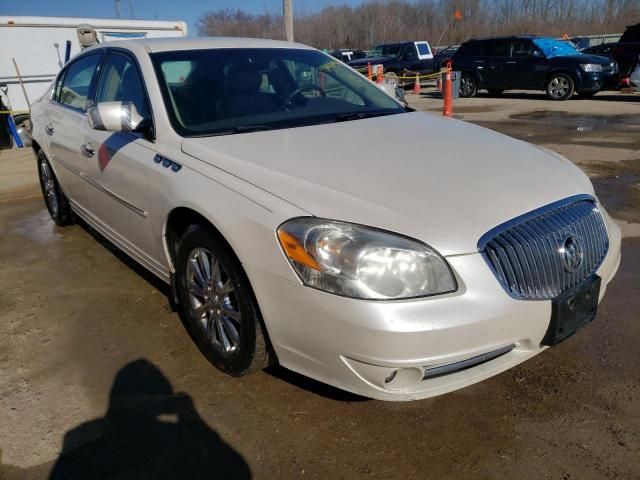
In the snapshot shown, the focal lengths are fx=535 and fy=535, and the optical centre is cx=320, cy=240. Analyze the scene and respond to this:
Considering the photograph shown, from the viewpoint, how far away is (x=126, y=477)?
2143 mm

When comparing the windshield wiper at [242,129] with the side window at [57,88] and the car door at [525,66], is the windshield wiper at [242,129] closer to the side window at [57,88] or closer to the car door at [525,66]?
the side window at [57,88]

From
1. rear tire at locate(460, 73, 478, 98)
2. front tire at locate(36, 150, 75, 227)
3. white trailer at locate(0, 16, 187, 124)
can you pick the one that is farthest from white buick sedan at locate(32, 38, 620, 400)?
rear tire at locate(460, 73, 478, 98)

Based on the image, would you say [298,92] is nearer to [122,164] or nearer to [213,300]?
[122,164]

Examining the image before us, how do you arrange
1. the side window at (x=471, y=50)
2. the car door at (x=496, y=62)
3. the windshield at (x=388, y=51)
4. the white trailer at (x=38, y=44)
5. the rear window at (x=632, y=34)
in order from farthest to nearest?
1. the windshield at (x=388, y=51)
2. the side window at (x=471, y=50)
3. the rear window at (x=632, y=34)
4. the car door at (x=496, y=62)
5. the white trailer at (x=38, y=44)

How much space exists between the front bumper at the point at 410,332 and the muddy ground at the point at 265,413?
33cm

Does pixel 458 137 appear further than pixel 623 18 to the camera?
No

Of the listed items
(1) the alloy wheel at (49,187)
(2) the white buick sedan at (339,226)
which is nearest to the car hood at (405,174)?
(2) the white buick sedan at (339,226)

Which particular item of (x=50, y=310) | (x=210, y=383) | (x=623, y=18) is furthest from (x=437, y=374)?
(x=623, y=18)

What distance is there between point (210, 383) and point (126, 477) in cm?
65

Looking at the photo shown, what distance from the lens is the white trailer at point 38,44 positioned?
11.7 metres

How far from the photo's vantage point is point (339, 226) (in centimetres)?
206

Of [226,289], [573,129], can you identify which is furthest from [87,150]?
[573,129]

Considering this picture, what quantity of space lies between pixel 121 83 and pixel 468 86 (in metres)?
14.9

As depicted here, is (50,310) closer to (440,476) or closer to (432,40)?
(440,476)
